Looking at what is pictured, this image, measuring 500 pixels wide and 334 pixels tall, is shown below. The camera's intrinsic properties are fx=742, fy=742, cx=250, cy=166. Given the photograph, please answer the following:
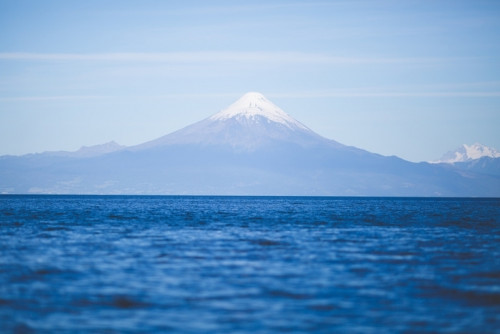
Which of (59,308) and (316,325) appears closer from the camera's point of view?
(316,325)

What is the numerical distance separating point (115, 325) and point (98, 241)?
25.9 meters

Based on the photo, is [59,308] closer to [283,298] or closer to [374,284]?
[283,298]

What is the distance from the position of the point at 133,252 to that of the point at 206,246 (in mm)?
5602

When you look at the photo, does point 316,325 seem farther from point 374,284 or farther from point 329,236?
point 329,236

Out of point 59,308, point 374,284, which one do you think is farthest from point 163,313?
point 374,284

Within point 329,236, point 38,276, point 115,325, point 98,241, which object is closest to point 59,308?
point 115,325

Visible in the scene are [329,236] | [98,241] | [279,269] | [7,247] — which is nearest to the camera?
[279,269]

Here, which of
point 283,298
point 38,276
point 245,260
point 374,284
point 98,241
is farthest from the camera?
point 98,241

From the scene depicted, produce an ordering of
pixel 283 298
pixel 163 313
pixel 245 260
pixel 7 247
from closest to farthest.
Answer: pixel 163 313 → pixel 283 298 → pixel 245 260 → pixel 7 247

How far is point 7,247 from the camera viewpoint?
41812 mm

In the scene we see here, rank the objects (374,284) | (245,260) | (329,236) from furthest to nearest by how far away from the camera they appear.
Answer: (329,236), (245,260), (374,284)

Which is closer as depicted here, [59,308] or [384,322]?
[384,322]

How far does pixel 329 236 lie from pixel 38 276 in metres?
26.8

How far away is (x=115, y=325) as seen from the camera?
20609mm
